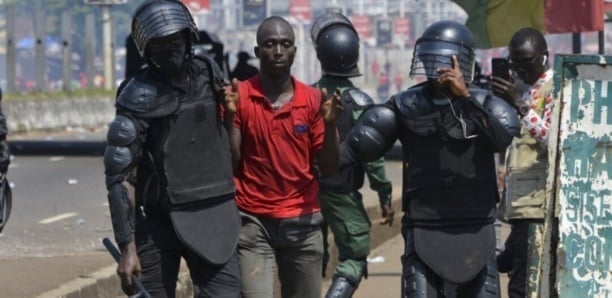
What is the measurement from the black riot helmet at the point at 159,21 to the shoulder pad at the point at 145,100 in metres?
0.15

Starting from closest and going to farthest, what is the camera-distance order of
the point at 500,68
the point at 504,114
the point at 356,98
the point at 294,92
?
the point at 504,114
the point at 294,92
the point at 500,68
the point at 356,98

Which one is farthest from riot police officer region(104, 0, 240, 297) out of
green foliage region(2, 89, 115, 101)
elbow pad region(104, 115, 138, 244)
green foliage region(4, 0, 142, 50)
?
green foliage region(4, 0, 142, 50)

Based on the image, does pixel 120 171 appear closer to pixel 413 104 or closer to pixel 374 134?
pixel 374 134

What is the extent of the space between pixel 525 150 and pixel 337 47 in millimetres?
1555

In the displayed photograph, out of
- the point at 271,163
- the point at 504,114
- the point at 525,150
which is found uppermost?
the point at 504,114

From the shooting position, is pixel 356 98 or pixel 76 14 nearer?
pixel 356 98

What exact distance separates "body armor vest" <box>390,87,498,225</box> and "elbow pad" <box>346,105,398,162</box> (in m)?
0.07

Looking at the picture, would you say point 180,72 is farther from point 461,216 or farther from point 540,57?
point 540,57

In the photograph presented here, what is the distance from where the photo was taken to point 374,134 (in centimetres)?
684

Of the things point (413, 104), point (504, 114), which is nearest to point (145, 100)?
point (413, 104)

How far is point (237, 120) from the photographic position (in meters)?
6.96

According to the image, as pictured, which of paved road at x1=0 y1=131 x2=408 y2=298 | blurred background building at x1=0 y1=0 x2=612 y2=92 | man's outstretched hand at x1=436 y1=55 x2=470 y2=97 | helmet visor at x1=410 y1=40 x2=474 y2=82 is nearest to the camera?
man's outstretched hand at x1=436 y1=55 x2=470 y2=97

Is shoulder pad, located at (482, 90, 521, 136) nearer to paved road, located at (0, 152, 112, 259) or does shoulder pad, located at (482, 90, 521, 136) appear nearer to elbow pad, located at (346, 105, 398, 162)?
elbow pad, located at (346, 105, 398, 162)

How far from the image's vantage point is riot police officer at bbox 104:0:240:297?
20.7 ft
